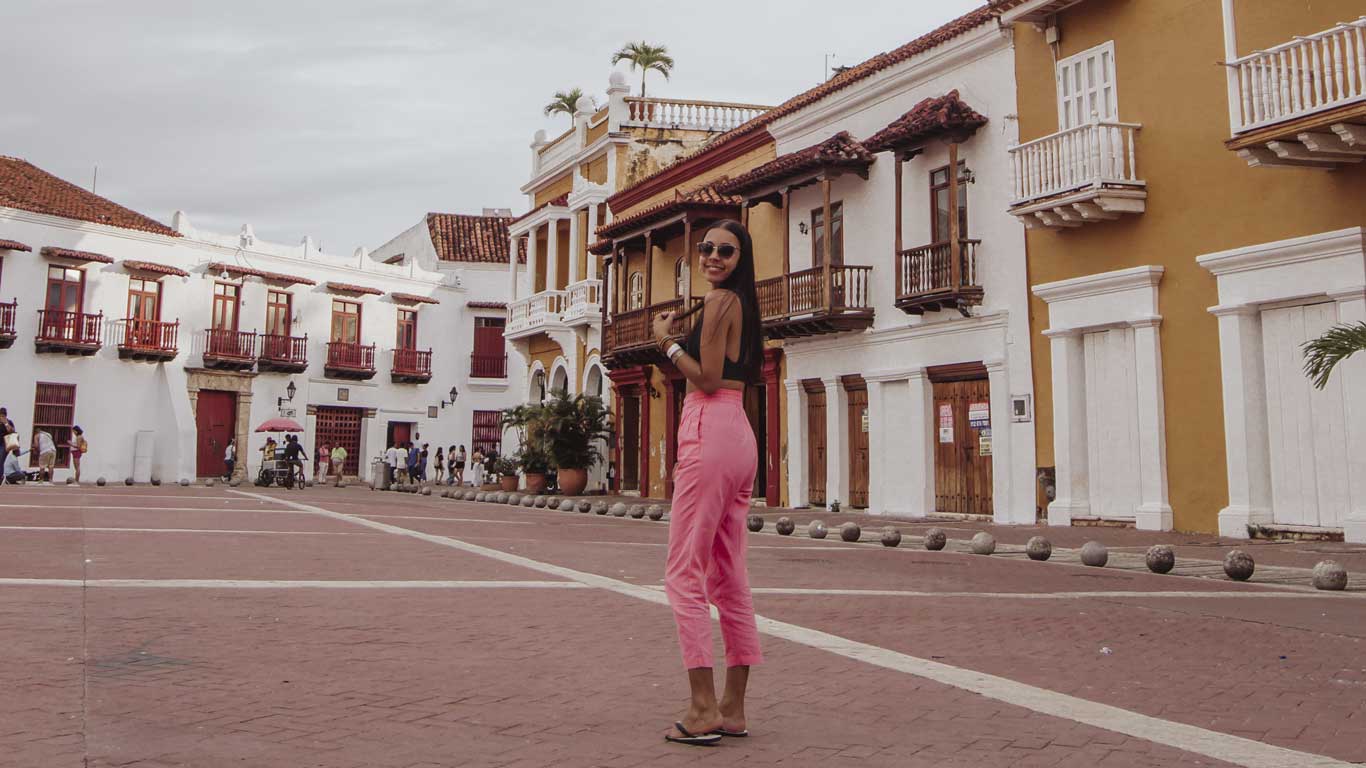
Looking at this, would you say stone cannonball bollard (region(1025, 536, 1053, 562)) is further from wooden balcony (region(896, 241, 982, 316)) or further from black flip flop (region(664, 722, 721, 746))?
black flip flop (region(664, 722, 721, 746))

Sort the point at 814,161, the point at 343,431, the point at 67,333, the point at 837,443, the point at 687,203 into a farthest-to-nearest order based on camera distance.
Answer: the point at 343,431, the point at 67,333, the point at 687,203, the point at 837,443, the point at 814,161

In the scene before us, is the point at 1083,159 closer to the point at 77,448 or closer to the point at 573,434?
the point at 573,434

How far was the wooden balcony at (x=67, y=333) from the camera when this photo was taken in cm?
3659

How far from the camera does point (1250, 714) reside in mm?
4535

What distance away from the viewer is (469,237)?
53156 mm

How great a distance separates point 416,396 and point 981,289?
33.9 meters

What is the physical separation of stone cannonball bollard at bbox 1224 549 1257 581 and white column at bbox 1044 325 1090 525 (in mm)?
7518

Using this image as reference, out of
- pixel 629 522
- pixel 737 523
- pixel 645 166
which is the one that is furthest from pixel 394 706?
pixel 645 166

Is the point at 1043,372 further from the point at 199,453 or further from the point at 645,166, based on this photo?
the point at 199,453

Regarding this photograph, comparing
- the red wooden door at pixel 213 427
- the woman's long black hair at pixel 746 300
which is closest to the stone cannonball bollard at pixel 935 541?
the woman's long black hair at pixel 746 300

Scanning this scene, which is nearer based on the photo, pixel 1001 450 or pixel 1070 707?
pixel 1070 707

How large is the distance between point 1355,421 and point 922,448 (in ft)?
26.4

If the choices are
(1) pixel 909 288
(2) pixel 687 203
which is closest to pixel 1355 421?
(1) pixel 909 288

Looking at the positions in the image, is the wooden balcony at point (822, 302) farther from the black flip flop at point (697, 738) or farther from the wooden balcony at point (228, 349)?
the wooden balcony at point (228, 349)
